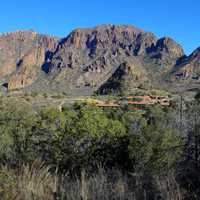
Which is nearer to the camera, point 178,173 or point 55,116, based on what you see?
point 178,173


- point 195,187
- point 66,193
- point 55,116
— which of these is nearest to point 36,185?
point 66,193

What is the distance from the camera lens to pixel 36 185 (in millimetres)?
4699

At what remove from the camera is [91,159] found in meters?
10.2

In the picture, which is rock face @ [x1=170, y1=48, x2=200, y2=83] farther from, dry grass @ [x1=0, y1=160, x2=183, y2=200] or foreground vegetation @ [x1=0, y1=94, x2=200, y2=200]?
dry grass @ [x1=0, y1=160, x2=183, y2=200]

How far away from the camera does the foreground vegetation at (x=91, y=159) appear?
181 inches

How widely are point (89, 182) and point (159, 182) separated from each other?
37.0 inches

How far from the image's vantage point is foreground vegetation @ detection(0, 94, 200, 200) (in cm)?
461

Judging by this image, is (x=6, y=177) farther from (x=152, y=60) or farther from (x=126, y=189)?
(x=152, y=60)

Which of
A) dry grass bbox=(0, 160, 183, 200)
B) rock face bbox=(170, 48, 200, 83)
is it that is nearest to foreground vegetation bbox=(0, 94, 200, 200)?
dry grass bbox=(0, 160, 183, 200)

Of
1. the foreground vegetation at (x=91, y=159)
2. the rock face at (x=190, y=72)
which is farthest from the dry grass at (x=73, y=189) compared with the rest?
the rock face at (x=190, y=72)

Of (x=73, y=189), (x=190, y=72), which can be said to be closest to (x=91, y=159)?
(x=73, y=189)

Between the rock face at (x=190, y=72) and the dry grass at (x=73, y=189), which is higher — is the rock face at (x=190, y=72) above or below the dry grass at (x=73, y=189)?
above

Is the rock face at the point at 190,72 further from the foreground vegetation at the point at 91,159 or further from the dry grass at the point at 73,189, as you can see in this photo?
the dry grass at the point at 73,189

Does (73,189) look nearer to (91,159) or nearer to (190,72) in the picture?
(91,159)
